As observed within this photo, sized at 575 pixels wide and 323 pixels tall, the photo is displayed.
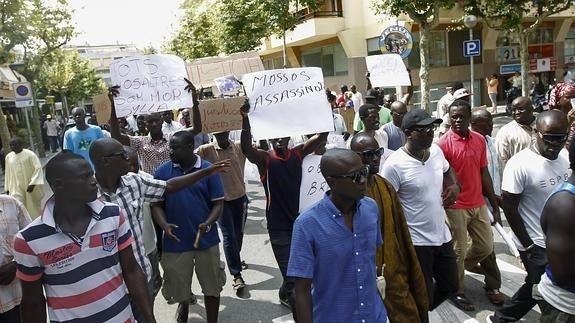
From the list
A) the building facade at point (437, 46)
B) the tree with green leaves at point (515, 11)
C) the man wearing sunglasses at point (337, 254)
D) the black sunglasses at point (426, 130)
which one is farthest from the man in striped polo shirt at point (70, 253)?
the building facade at point (437, 46)

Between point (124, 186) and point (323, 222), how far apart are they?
149cm

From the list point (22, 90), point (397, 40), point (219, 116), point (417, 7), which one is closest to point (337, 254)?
point (219, 116)

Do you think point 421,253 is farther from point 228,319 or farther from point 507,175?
point 228,319

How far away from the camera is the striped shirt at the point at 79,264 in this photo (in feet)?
7.50

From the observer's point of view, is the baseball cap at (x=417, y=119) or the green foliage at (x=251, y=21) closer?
the baseball cap at (x=417, y=119)

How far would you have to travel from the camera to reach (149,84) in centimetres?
481

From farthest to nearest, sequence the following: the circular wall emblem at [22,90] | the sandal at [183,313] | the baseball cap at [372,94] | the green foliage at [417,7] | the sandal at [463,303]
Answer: the circular wall emblem at [22,90], the green foliage at [417,7], the baseball cap at [372,94], the sandal at [183,313], the sandal at [463,303]

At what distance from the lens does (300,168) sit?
420cm

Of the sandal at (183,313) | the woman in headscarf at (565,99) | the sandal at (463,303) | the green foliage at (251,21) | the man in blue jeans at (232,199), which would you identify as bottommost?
the sandal at (463,303)

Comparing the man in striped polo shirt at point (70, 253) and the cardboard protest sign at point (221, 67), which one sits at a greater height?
the cardboard protest sign at point (221, 67)

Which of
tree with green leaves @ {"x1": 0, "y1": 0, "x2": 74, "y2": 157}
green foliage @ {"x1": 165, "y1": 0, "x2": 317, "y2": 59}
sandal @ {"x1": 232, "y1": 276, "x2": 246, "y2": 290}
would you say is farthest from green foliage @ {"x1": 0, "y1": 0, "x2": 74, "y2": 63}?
sandal @ {"x1": 232, "y1": 276, "x2": 246, "y2": 290}

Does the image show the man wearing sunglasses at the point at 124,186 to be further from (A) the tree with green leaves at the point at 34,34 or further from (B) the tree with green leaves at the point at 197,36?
(B) the tree with green leaves at the point at 197,36

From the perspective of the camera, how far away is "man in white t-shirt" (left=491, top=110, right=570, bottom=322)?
341 centimetres

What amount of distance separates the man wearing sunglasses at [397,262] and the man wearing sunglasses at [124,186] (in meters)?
1.48
